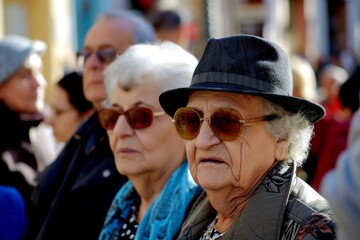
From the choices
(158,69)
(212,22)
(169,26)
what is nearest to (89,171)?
(158,69)

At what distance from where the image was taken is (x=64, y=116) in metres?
5.98

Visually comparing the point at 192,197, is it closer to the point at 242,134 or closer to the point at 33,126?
the point at 242,134

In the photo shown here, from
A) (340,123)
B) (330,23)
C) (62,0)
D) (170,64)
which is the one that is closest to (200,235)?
(170,64)

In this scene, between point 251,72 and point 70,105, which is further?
point 70,105

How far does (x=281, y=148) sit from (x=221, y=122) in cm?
24

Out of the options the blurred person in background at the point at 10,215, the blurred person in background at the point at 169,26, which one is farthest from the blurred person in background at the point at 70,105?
the blurred person in background at the point at 169,26

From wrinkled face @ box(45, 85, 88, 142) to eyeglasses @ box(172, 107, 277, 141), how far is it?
2691mm

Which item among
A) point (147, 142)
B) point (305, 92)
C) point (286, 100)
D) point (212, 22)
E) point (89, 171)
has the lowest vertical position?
point (212, 22)

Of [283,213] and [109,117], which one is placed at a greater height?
[283,213]

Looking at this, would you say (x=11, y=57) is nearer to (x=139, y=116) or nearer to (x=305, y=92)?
(x=139, y=116)

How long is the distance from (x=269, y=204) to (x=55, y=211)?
2.11 m

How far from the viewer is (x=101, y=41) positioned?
530 centimetres

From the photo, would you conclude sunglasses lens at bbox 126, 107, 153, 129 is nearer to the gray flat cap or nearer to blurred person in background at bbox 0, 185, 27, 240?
blurred person in background at bbox 0, 185, 27, 240

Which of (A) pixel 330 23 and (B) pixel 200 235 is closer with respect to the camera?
(B) pixel 200 235
